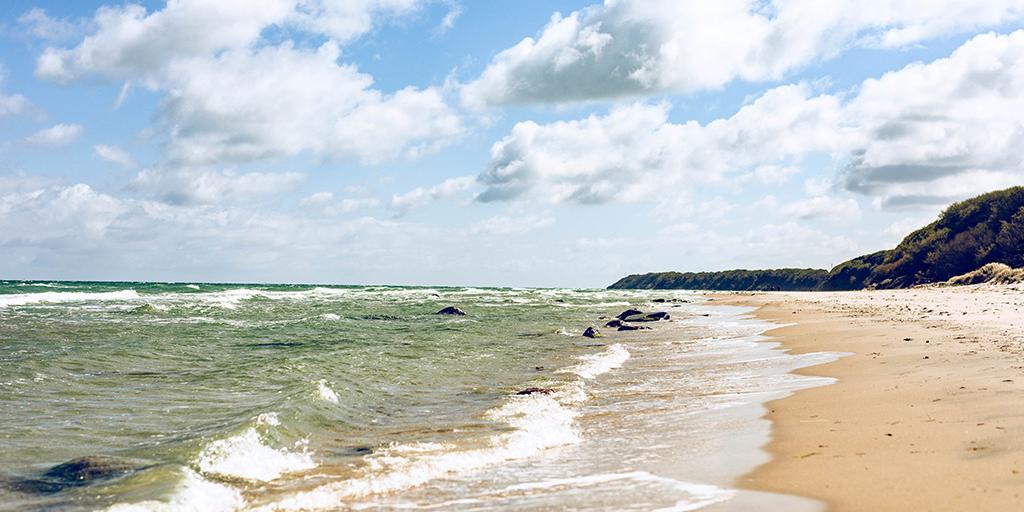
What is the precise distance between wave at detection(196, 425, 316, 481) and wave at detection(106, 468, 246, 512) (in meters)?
0.44

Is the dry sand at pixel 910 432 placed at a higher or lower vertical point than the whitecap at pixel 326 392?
higher

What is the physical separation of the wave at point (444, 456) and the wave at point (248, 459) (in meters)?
0.90

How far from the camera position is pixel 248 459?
28.1 ft

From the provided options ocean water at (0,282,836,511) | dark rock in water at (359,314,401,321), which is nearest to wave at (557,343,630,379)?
ocean water at (0,282,836,511)

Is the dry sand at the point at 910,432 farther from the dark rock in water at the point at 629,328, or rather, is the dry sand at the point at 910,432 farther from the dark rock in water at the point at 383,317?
the dark rock in water at the point at 383,317

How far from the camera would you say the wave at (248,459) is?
812 centimetres

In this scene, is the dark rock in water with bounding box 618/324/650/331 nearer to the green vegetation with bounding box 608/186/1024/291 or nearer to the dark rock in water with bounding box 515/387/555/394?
the dark rock in water with bounding box 515/387/555/394

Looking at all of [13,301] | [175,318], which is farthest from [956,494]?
[13,301]

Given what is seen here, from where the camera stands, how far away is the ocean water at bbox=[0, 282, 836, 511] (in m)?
7.10

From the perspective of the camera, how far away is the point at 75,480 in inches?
303

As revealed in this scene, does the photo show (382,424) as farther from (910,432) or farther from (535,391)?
(910,432)

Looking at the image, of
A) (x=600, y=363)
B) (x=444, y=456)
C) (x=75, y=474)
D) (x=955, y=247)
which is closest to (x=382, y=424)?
(x=444, y=456)

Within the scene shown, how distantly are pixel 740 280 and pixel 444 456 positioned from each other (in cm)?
13894

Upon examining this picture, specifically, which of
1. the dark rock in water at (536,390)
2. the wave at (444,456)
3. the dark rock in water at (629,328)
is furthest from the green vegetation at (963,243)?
the wave at (444,456)
